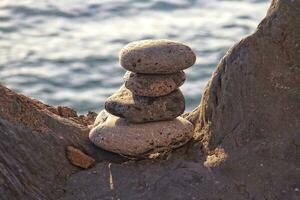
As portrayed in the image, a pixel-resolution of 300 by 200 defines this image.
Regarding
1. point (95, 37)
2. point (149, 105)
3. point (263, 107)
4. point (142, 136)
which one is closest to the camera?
point (263, 107)

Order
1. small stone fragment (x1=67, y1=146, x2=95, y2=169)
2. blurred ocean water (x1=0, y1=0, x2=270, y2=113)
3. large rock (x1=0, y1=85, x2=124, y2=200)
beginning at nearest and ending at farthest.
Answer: large rock (x1=0, y1=85, x2=124, y2=200) → small stone fragment (x1=67, y1=146, x2=95, y2=169) → blurred ocean water (x1=0, y1=0, x2=270, y2=113)


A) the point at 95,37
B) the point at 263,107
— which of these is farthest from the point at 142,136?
the point at 95,37

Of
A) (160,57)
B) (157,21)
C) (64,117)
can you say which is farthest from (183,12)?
(160,57)

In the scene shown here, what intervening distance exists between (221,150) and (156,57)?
93 cm

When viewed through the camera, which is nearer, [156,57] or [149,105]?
[156,57]

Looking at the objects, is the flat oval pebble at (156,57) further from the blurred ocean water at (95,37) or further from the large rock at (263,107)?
the blurred ocean water at (95,37)

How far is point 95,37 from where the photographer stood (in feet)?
53.5

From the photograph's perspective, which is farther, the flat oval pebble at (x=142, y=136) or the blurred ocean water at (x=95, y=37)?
the blurred ocean water at (x=95, y=37)

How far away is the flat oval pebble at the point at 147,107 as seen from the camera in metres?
8.08

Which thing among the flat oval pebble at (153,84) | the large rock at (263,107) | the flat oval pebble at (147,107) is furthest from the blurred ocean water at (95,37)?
the large rock at (263,107)

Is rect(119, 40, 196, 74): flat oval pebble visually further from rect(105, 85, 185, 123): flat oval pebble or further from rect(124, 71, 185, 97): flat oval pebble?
rect(105, 85, 185, 123): flat oval pebble

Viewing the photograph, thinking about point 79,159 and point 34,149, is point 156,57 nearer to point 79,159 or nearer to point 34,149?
point 79,159

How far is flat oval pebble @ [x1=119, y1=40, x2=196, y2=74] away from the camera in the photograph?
310 inches

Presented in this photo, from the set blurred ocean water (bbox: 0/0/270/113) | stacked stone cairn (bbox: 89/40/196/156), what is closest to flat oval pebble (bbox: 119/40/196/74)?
stacked stone cairn (bbox: 89/40/196/156)
